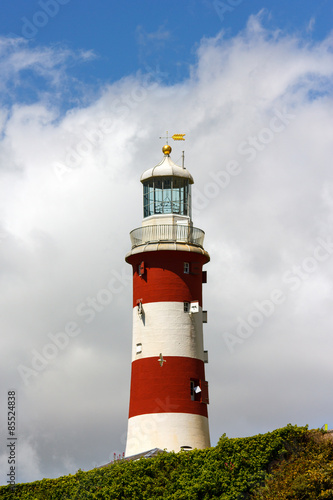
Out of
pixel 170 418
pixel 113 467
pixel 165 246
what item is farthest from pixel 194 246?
pixel 113 467

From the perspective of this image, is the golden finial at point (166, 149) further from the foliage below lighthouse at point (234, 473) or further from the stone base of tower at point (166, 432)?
the foliage below lighthouse at point (234, 473)

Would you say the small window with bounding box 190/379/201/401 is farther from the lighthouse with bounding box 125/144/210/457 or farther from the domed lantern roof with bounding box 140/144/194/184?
the domed lantern roof with bounding box 140/144/194/184

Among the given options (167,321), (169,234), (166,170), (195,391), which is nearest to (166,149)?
(166,170)

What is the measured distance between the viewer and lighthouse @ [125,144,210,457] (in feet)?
148

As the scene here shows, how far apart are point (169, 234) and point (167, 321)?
15.7ft

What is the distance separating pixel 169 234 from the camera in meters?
48.4

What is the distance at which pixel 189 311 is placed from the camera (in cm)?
4716

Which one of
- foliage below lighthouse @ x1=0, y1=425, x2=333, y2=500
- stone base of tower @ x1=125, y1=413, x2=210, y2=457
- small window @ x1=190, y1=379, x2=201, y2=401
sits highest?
small window @ x1=190, y1=379, x2=201, y2=401

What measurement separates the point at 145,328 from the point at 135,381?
2.70 metres

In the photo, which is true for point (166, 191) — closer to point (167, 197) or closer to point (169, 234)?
point (167, 197)

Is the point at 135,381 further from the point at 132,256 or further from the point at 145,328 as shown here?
the point at 132,256

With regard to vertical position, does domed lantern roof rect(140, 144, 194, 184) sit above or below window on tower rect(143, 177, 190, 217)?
above

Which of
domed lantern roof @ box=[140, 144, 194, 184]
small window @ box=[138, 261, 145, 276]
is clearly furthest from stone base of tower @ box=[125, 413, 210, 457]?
domed lantern roof @ box=[140, 144, 194, 184]

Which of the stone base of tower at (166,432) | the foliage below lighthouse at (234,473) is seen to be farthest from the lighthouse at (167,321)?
the foliage below lighthouse at (234,473)
